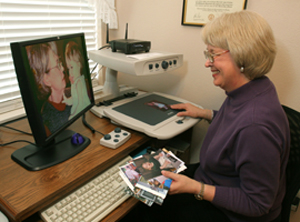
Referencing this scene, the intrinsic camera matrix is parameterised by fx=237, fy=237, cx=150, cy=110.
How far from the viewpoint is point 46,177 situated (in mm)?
864

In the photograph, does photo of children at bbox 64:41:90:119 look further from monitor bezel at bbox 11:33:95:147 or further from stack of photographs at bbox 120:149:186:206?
stack of photographs at bbox 120:149:186:206

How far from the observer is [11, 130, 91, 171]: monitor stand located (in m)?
0.91

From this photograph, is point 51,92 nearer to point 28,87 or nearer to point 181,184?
point 28,87

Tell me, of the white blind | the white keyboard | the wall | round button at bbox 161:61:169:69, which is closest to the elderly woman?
the white keyboard

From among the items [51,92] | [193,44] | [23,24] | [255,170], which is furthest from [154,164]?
[23,24]

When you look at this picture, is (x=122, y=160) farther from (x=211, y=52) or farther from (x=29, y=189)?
(x=211, y=52)

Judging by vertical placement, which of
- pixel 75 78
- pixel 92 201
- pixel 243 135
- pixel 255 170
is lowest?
pixel 92 201

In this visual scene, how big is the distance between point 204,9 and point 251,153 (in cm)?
97

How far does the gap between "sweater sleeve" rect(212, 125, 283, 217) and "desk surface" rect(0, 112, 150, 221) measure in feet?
1.31

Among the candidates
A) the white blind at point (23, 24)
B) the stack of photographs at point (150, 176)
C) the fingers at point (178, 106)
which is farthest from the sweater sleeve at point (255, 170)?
the white blind at point (23, 24)

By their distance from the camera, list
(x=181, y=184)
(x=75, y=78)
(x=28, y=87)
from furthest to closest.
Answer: (x=75, y=78)
(x=181, y=184)
(x=28, y=87)

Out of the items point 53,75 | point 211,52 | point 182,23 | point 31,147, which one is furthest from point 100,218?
point 182,23

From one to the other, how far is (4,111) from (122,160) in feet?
2.44

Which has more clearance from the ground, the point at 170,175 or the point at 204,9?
the point at 204,9
